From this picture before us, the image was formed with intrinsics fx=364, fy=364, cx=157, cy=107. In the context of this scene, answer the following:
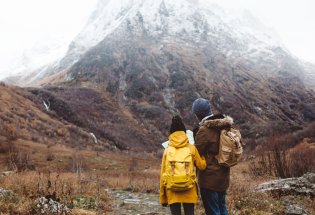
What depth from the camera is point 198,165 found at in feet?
18.7

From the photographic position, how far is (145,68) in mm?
78688

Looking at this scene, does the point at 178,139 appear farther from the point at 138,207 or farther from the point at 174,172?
the point at 138,207

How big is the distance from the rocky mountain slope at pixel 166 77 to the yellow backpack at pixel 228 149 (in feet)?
135

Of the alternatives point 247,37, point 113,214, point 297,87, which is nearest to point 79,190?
point 113,214

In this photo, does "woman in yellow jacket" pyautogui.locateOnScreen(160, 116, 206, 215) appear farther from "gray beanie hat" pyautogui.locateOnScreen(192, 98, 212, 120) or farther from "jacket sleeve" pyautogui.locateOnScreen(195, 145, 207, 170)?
"gray beanie hat" pyautogui.locateOnScreen(192, 98, 212, 120)

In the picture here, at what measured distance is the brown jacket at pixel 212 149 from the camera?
5.77m

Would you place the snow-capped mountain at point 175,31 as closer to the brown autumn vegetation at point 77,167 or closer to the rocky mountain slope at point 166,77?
the rocky mountain slope at point 166,77

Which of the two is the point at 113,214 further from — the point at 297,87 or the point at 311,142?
the point at 297,87

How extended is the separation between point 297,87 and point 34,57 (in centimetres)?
13192

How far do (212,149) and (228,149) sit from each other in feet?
0.89

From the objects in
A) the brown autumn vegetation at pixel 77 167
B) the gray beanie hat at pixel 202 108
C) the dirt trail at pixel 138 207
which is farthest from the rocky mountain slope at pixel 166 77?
the gray beanie hat at pixel 202 108

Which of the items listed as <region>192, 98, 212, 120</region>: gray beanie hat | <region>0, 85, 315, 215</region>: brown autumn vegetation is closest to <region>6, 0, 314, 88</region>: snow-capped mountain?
<region>0, 85, 315, 215</region>: brown autumn vegetation

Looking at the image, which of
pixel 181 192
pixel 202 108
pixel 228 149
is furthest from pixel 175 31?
pixel 181 192

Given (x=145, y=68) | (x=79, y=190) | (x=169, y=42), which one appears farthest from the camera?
(x=169, y=42)
